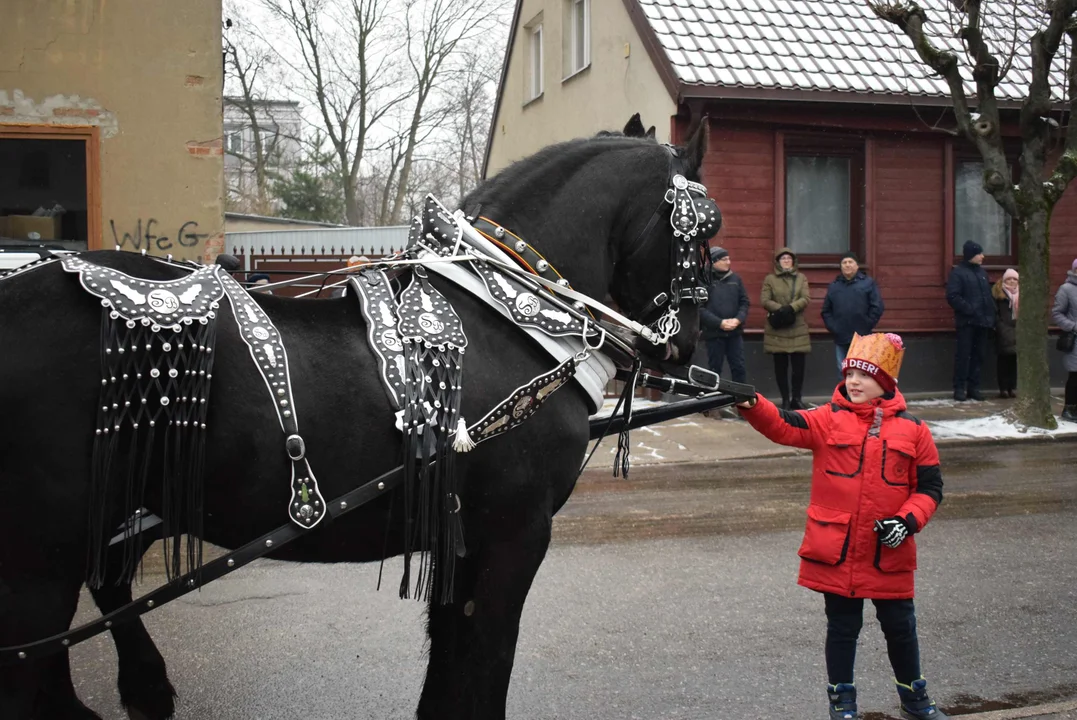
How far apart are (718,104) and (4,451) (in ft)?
38.3

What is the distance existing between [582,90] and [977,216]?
650cm

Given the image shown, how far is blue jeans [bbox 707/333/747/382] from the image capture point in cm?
1152

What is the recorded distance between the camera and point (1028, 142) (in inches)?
428

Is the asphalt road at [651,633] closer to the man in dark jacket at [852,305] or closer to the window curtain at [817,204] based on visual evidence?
the man in dark jacket at [852,305]

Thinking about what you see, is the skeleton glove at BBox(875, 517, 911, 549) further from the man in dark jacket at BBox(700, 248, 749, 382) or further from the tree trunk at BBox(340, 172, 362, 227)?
the tree trunk at BBox(340, 172, 362, 227)

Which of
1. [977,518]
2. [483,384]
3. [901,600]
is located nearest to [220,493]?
[483,384]

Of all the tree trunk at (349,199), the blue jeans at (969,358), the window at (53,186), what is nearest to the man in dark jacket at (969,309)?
the blue jeans at (969,358)

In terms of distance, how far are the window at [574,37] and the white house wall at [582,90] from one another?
0.39 ft

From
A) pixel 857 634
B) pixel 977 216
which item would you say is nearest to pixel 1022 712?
pixel 857 634

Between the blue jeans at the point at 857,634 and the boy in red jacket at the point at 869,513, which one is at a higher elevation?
the boy in red jacket at the point at 869,513

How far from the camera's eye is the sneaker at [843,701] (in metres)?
3.53

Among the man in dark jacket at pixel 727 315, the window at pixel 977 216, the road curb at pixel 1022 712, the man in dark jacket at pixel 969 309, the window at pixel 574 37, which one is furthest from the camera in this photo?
the window at pixel 574 37

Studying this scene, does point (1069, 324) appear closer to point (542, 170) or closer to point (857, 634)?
point (857, 634)

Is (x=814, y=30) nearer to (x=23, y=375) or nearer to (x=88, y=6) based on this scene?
(x=88, y=6)
